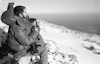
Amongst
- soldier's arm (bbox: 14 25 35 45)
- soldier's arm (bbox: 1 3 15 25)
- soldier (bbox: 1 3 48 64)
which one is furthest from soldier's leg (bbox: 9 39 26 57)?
soldier's arm (bbox: 1 3 15 25)

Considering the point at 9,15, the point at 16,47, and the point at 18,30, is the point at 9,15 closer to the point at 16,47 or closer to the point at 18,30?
the point at 18,30

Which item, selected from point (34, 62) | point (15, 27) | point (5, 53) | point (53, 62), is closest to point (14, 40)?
point (15, 27)

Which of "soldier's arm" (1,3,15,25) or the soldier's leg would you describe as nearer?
"soldier's arm" (1,3,15,25)

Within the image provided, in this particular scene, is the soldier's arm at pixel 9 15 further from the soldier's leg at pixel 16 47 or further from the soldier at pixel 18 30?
the soldier's leg at pixel 16 47

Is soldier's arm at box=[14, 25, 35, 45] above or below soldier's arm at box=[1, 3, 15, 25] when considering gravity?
below

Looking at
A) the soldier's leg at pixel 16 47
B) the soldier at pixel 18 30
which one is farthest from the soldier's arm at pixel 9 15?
the soldier's leg at pixel 16 47

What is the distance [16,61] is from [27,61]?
1.39 feet

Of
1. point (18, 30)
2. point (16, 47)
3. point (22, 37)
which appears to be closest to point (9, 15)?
point (18, 30)

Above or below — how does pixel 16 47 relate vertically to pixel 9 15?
below

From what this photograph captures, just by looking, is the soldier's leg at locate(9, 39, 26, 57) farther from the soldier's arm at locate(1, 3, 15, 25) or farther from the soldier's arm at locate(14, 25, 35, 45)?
the soldier's arm at locate(1, 3, 15, 25)

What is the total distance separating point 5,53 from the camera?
16.2 feet

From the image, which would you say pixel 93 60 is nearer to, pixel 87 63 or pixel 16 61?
pixel 87 63

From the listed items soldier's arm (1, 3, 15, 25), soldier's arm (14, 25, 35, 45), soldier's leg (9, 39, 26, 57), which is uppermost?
soldier's arm (1, 3, 15, 25)

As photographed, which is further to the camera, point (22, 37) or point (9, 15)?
point (22, 37)
